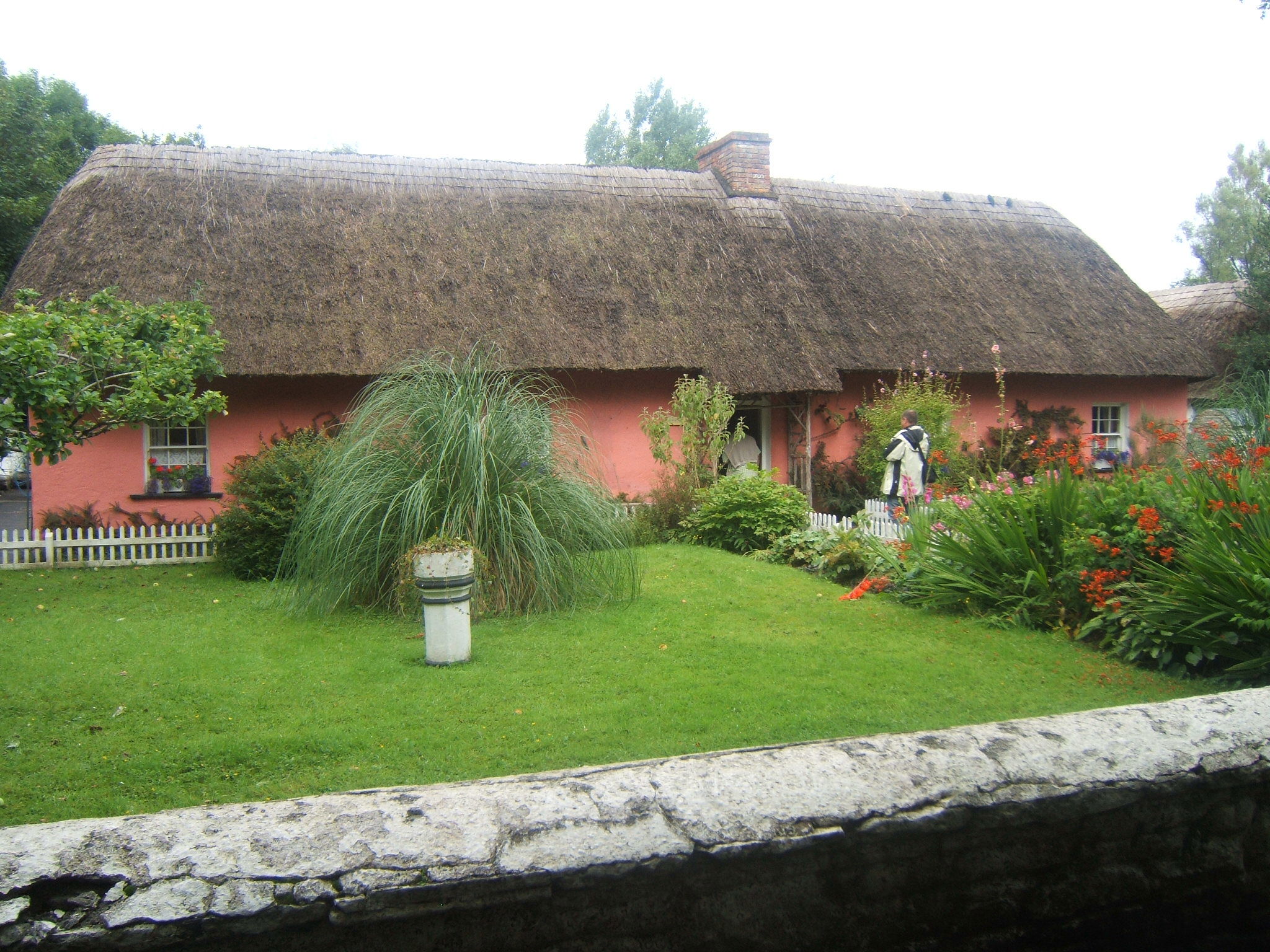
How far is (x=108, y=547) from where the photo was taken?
37.0ft

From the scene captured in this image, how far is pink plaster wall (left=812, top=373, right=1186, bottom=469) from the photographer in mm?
15266

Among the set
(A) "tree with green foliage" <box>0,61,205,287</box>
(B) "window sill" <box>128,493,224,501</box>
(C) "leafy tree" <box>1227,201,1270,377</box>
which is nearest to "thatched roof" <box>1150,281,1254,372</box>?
(C) "leafy tree" <box>1227,201,1270,377</box>

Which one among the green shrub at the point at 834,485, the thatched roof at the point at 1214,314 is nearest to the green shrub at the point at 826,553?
the green shrub at the point at 834,485

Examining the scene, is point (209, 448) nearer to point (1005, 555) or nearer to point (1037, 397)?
point (1005, 555)

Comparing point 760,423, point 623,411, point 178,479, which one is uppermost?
point 623,411

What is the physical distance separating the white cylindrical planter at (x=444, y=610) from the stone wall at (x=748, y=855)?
394 cm

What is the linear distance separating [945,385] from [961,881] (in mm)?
14347

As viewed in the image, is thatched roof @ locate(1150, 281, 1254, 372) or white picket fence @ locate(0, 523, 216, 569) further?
thatched roof @ locate(1150, 281, 1254, 372)

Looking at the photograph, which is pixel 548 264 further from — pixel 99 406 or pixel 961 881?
pixel 961 881

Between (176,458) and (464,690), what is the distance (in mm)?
9035

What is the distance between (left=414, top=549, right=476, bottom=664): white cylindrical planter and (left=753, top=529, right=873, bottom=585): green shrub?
13.8 feet

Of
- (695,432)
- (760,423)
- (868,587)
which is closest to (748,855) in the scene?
(868,587)

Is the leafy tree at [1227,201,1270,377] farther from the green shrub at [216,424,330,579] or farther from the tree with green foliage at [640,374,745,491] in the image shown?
the green shrub at [216,424,330,579]

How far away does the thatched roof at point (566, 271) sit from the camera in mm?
12648
